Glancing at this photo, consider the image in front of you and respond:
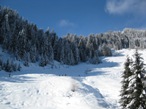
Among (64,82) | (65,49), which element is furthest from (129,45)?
(64,82)

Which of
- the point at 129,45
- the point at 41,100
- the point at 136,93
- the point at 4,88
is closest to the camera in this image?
the point at 136,93

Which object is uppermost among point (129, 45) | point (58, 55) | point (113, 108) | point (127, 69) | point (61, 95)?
point (129, 45)

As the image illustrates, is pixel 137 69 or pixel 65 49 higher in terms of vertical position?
pixel 65 49

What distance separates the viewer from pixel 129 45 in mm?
179750

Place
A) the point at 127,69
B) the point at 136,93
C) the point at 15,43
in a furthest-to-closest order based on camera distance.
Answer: the point at 15,43, the point at 127,69, the point at 136,93

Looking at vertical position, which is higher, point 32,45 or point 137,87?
point 32,45

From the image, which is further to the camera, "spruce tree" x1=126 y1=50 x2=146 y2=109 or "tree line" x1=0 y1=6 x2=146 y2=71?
"tree line" x1=0 y1=6 x2=146 y2=71

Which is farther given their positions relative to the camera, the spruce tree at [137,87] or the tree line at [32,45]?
the tree line at [32,45]

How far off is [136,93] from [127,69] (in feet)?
20.0

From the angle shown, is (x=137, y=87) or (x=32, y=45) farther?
(x=32, y=45)

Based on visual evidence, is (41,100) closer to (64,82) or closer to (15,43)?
(64,82)

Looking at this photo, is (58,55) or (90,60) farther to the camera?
(90,60)

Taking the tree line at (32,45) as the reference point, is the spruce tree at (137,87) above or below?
below

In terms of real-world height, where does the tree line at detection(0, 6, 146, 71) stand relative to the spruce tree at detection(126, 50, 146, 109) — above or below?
above
